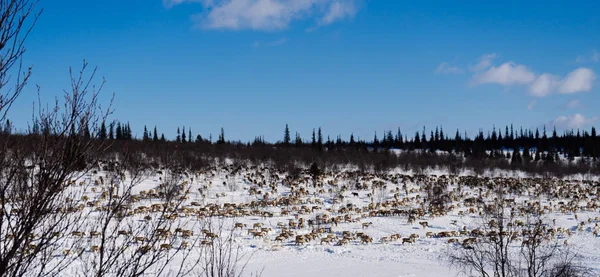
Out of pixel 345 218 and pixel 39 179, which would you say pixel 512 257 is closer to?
pixel 345 218

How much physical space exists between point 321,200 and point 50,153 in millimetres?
24059

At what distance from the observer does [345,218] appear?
861 inches

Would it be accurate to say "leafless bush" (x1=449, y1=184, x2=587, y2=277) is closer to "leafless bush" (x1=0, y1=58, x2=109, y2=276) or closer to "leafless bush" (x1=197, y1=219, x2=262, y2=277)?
"leafless bush" (x1=197, y1=219, x2=262, y2=277)

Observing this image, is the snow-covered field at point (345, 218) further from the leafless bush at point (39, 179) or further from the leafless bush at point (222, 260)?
the leafless bush at point (39, 179)

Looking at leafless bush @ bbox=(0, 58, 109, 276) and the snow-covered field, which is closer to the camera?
leafless bush @ bbox=(0, 58, 109, 276)

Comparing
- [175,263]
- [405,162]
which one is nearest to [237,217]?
[175,263]

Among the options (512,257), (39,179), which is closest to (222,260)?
(39,179)

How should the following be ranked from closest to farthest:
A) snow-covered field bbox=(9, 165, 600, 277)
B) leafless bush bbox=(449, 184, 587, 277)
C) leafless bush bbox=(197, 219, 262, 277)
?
leafless bush bbox=(197, 219, 262, 277) → leafless bush bbox=(449, 184, 587, 277) → snow-covered field bbox=(9, 165, 600, 277)

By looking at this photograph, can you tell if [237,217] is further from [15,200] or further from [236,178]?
[15,200]

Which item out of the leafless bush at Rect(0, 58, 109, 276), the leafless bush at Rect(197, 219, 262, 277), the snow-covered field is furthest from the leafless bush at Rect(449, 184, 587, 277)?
the leafless bush at Rect(0, 58, 109, 276)

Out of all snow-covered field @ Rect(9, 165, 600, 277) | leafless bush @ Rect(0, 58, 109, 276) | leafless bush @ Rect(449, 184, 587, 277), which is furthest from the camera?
snow-covered field @ Rect(9, 165, 600, 277)

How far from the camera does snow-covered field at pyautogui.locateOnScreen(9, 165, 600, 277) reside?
591 inches

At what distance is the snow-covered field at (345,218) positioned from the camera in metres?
15.0

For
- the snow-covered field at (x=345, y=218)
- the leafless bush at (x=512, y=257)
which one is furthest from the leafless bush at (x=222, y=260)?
the leafless bush at (x=512, y=257)
